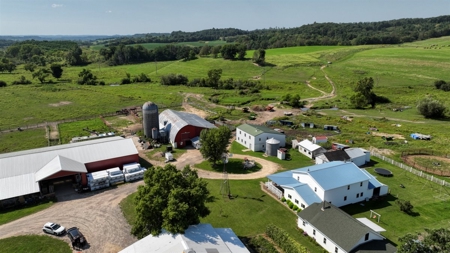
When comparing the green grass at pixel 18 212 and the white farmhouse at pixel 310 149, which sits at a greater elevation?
the white farmhouse at pixel 310 149

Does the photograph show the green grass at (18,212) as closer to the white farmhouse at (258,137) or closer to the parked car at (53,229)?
the parked car at (53,229)

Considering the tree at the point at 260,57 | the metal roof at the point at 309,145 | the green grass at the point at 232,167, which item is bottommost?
the green grass at the point at 232,167

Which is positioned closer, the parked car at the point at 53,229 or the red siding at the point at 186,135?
the parked car at the point at 53,229

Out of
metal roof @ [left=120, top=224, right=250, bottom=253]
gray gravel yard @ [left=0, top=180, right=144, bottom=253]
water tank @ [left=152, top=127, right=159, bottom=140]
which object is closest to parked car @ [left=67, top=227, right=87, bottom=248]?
gray gravel yard @ [left=0, top=180, right=144, bottom=253]

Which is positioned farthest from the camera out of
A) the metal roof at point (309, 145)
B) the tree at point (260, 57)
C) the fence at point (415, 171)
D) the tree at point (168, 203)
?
the tree at point (260, 57)

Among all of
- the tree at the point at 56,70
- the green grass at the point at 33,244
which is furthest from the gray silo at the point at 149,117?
the tree at the point at 56,70

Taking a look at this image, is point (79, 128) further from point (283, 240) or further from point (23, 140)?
point (283, 240)

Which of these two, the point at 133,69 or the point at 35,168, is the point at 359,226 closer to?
the point at 35,168

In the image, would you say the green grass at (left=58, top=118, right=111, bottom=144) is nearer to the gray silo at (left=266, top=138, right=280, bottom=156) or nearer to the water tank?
the water tank
